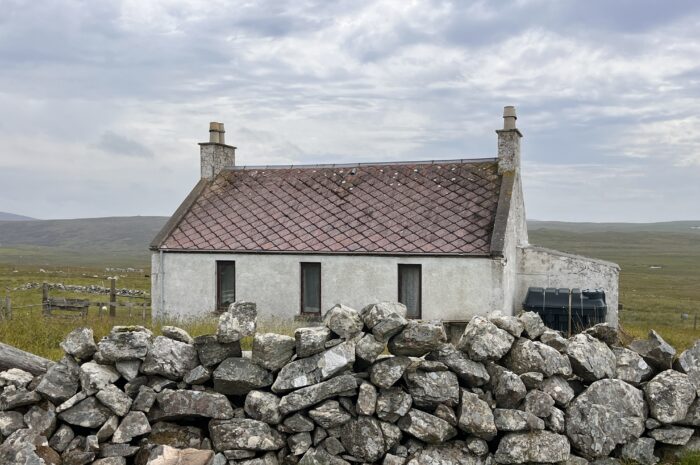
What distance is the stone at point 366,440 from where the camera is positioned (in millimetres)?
6887

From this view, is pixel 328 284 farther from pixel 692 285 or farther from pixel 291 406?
pixel 692 285

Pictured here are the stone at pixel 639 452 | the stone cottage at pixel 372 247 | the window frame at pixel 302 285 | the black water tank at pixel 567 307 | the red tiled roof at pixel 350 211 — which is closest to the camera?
the stone at pixel 639 452

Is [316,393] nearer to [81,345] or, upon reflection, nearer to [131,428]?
[131,428]

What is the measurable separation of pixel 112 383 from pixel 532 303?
12074mm

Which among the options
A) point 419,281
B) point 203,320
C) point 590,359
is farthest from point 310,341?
point 203,320

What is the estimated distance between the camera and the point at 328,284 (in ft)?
53.9

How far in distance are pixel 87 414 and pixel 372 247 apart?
32.9 ft

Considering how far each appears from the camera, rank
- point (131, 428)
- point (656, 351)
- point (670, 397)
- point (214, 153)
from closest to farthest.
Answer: point (131, 428)
point (670, 397)
point (656, 351)
point (214, 153)

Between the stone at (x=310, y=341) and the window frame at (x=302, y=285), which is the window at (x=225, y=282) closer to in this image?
the window frame at (x=302, y=285)

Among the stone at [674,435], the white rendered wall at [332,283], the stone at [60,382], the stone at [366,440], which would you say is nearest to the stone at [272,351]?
the stone at [366,440]

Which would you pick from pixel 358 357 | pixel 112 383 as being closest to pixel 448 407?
pixel 358 357

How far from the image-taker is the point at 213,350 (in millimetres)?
7273

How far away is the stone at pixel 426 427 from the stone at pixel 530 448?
64 centimetres

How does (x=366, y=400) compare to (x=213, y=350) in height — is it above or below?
below
